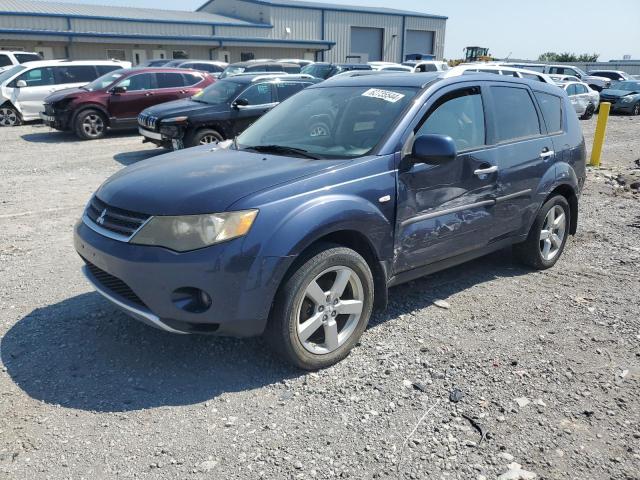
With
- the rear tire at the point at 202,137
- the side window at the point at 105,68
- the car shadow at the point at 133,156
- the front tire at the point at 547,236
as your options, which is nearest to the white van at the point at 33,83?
the side window at the point at 105,68

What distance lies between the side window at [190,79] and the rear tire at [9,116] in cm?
505

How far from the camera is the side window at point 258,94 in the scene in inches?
433

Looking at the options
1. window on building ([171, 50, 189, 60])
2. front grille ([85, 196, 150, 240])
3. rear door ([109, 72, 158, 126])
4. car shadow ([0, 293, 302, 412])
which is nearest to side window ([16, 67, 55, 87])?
rear door ([109, 72, 158, 126])

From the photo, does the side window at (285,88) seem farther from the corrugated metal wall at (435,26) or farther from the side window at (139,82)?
the corrugated metal wall at (435,26)

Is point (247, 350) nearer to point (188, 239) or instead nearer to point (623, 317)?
point (188, 239)

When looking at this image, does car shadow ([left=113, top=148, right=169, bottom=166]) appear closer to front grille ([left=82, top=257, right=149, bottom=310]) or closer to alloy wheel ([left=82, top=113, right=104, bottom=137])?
alloy wheel ([left=82, top=113, right=104, bottom=137])

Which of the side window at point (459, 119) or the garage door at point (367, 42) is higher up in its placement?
the garage door at point (367, 42)

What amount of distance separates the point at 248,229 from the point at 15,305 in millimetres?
2454

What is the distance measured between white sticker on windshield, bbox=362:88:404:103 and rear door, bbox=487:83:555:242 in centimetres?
90

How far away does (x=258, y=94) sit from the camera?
11.2m

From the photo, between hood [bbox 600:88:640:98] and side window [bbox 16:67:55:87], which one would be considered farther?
hood [bbox 600:88:640:98]

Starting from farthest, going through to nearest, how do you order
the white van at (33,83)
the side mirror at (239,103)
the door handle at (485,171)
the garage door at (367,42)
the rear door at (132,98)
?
the garage door at (367,42) → the white van at (33,83) → the rear door at (132,98) → the side mirror at (239,103) → the door handle at (485,171)

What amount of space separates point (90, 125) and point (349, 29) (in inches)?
1403

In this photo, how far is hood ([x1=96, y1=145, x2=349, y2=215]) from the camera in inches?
123
